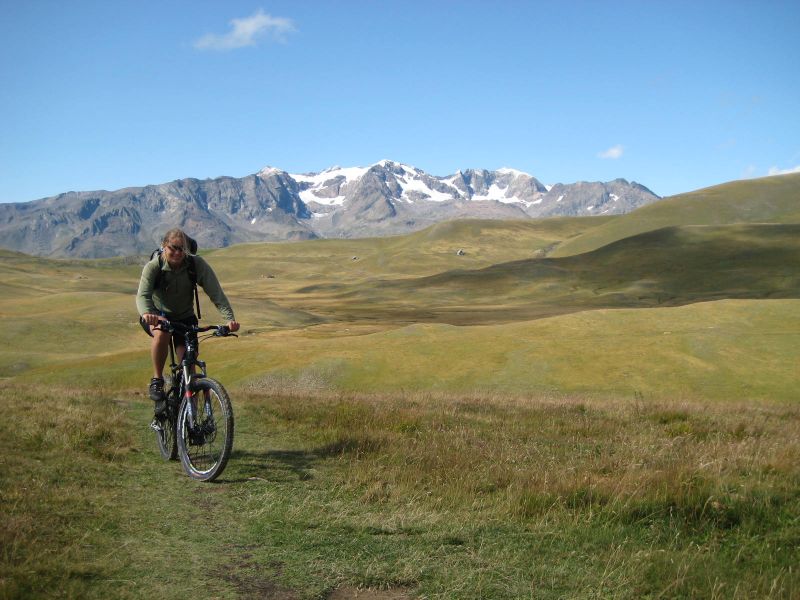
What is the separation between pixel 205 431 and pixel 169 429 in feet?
4.50

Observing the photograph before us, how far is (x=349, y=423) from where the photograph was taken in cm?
1397

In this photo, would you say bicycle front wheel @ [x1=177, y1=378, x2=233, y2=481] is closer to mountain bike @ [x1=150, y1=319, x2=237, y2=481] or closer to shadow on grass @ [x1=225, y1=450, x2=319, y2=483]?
mountain bike @ [x1=150, y1=319, x2=237, y2=481]

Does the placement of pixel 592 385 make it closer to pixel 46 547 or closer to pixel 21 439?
pixel 21 439

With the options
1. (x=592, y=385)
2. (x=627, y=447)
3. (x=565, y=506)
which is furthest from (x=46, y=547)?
(x=592, y=385)

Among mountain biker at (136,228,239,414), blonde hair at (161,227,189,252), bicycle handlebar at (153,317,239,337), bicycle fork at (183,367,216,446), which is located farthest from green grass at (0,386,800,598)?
blonde hair at (161,227,189,252)

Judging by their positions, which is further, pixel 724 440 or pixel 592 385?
pixel 592 385

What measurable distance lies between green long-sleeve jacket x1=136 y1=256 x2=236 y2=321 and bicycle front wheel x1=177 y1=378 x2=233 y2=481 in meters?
1.29

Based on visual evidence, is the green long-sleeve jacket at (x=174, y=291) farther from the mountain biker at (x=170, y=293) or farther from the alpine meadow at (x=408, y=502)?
the alpine meadow at (x=408, y=502)

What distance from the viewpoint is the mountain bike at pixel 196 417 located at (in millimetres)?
9586

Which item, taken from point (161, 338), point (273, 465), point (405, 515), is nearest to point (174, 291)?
point (161, 338)

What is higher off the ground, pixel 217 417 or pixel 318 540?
pixel 217 417

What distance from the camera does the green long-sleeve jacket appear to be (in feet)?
34.0

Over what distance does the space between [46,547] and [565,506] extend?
18.2ft

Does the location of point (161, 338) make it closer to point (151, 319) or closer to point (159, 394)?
point (151, 319)
